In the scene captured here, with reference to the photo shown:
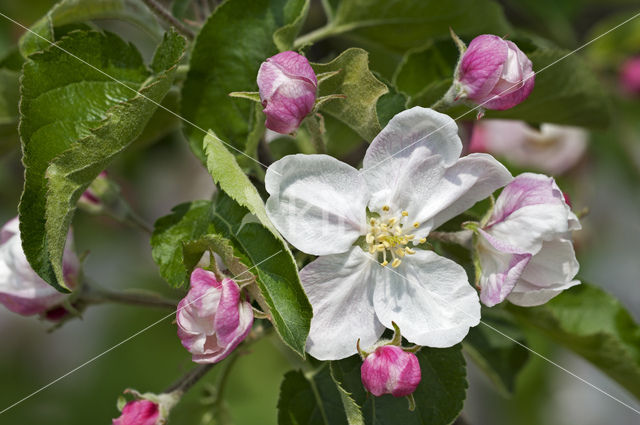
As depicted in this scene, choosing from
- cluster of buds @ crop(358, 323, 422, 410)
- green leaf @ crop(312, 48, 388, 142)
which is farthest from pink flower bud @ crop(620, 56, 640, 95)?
cluster of buds @ crop(358, 323, 422, 410)

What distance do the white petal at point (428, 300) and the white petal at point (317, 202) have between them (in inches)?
2.8

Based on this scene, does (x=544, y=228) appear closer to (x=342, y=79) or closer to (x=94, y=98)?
(x=342, y=79)

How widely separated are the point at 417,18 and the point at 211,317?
2.34 feet

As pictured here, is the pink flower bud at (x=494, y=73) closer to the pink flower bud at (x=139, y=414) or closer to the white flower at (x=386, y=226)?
the white flower at (x=386, y=226)

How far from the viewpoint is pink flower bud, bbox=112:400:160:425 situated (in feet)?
3.10

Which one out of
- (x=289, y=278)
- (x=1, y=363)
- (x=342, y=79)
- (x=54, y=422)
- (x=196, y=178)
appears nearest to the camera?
(x=289, y=278)

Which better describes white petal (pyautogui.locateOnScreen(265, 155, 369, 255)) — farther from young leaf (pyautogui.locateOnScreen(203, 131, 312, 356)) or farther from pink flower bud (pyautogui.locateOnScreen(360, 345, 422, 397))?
pink flower bud (pyautogui.locateOnScreen(360, 345, 422, 397))

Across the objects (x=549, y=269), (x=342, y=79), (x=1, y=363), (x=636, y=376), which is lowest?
(x=1, y=363)

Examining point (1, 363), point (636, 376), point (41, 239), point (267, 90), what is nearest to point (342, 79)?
point (267, 90)

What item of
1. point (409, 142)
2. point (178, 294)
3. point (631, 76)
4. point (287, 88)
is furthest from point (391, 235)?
point (631, 76)

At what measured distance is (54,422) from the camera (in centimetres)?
244

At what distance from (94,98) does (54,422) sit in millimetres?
1803

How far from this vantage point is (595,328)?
4.16ft

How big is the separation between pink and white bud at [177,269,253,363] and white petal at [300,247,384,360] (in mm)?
82
